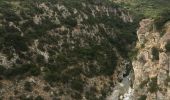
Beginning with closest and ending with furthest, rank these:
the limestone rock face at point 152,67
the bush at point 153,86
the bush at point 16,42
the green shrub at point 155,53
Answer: the limestone rock face at point 152,67 → the bush at point 153,86 → the green shrub at point 155,53 → the bush at point 16,42

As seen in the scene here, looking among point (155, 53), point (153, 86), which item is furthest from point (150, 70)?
point (153, 86)

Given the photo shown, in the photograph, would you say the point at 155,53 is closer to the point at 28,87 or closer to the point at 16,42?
the point at 28,87

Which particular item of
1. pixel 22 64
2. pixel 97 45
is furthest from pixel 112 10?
pixel 22 64

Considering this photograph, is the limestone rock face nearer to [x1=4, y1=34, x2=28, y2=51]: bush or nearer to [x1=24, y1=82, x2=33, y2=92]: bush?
[x1=24, y1=82, x2=33, y2=92]: bush

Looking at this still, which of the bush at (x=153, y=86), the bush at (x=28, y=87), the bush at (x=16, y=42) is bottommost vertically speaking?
the bush at (x=28, y=87)

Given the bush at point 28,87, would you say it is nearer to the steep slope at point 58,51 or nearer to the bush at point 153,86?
the steep slope at point 58,51

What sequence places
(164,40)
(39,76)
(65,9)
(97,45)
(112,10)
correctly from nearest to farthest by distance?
(164,40) < (39,76) < (97,45) < (65,9) < (112,10)

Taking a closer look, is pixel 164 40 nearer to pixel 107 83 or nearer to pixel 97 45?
pixel 107 83

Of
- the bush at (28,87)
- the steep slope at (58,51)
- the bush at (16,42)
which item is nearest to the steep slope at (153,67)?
the steep slope at (58,51)
